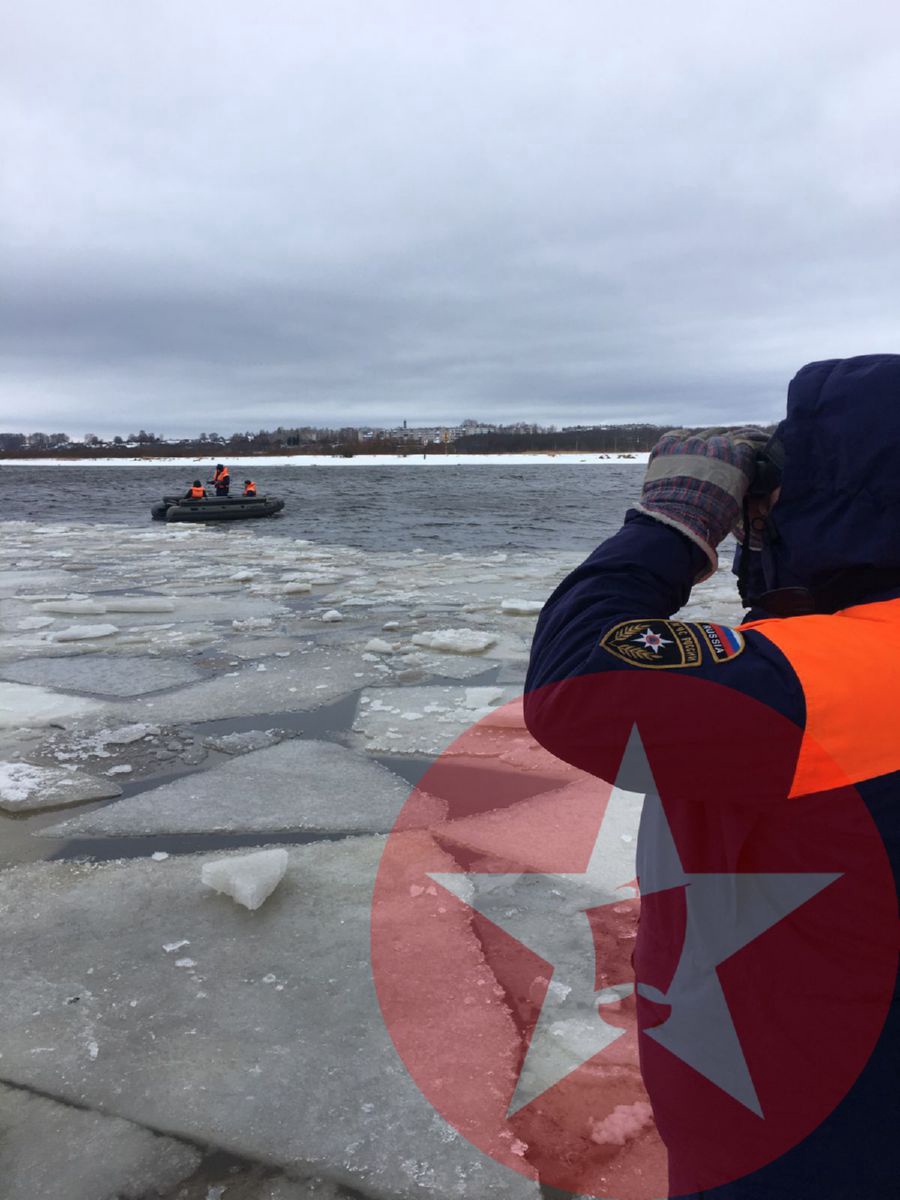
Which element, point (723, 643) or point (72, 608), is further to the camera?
point (72, 608)

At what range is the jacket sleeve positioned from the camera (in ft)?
2.52

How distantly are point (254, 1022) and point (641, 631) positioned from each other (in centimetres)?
147

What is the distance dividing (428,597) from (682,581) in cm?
656

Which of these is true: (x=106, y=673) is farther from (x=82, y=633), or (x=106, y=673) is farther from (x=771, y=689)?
(x=771, y=689)

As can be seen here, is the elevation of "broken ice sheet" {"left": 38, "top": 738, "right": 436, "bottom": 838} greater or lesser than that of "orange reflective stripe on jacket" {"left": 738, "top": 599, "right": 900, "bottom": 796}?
lesser

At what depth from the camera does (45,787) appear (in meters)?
3.03

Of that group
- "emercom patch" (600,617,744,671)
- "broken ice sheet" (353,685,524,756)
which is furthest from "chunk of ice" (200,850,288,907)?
"emercom patch" (600,617,744,671)

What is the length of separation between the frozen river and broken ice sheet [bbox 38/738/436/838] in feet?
0.04

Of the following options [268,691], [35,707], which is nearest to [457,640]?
[268,691]

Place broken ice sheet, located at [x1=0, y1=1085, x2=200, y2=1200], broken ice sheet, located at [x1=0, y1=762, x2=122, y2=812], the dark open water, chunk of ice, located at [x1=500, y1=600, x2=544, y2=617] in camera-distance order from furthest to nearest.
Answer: the dark open water → chunk of ice, located at [x1=500, y1=600, x2=544, y2=617] → broken ice sheet, located at [x1=0, y1=762, x2=122, y2=812] → broken ice sheet, located at [x1=0, y1=1085, x2=200, y2=1200]

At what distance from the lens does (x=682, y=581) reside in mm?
958

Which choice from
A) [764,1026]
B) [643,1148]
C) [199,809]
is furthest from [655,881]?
[199,809]

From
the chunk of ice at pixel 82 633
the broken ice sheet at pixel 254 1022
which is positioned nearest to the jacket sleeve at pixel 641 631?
the broken ice sheet at pixel 254 1022

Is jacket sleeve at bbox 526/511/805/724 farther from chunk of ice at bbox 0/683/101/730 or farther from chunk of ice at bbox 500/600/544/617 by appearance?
chunk of ice at bbox 500/600/544/617
